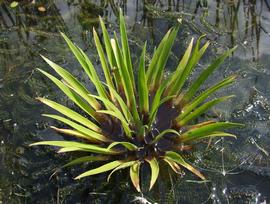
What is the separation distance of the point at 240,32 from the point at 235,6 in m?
0.34

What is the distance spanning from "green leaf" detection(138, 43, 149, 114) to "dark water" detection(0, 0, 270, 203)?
1.43ft

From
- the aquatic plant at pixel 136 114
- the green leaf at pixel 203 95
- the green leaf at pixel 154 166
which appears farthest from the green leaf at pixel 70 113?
the green leaf at pixel 203 95

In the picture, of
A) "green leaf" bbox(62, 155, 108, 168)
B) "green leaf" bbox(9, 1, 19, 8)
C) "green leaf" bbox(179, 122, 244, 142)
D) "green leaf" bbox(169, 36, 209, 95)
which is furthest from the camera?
"green leaf" bbox(9, 1, 19, 8)

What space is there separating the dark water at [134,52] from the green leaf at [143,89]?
0.44 metres

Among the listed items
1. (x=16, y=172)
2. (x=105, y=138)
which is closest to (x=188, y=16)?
(x=105, y=138)

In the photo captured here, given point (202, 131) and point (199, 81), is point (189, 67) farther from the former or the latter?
point (202, 131)

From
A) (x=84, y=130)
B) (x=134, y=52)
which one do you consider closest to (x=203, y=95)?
(x=84, y=130)

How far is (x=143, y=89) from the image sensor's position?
254 cm

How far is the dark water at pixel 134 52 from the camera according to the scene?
2.67 metres

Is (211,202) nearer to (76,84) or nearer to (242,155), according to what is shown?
(242,155)

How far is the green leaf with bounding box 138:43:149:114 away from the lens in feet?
8.00

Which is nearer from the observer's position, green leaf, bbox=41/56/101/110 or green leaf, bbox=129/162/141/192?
green leaf, bbox=129/162/141/192

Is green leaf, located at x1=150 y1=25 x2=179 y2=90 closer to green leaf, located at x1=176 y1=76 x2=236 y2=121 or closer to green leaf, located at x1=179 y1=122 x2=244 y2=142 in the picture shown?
green leaf, located at x1=176 y1=76 x2=236 y2=121

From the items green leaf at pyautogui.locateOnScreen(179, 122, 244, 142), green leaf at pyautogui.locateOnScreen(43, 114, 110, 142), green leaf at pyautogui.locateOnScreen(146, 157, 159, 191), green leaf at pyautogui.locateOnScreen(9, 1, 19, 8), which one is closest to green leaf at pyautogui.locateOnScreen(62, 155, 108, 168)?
green leaf at pyautogui.locateOnScreen(43, 114, 110, 142)
